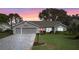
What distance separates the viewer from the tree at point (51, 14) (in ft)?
11.6

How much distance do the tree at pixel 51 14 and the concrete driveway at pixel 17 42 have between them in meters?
0.28

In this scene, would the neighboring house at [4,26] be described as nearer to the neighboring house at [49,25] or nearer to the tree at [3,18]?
the tree at [3,18]

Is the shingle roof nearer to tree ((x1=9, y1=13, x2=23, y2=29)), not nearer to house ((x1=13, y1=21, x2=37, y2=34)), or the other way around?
house ((x1=13, y1=21, x2=37, y2=34))

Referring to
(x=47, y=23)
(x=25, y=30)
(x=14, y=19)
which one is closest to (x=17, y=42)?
(x=25, y=30)

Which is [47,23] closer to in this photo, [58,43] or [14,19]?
[58,43]

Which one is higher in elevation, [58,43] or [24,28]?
[24,28]

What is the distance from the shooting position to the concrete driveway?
11.6 feet

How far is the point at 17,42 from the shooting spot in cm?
355

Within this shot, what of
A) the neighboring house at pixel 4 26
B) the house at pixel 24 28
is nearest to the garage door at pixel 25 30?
the house at pixel 24 28

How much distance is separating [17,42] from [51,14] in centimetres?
56

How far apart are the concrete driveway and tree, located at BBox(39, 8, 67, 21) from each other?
11.1 inches

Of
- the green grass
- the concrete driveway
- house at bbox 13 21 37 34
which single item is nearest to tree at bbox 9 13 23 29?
house at bbox 13 21 37 34
